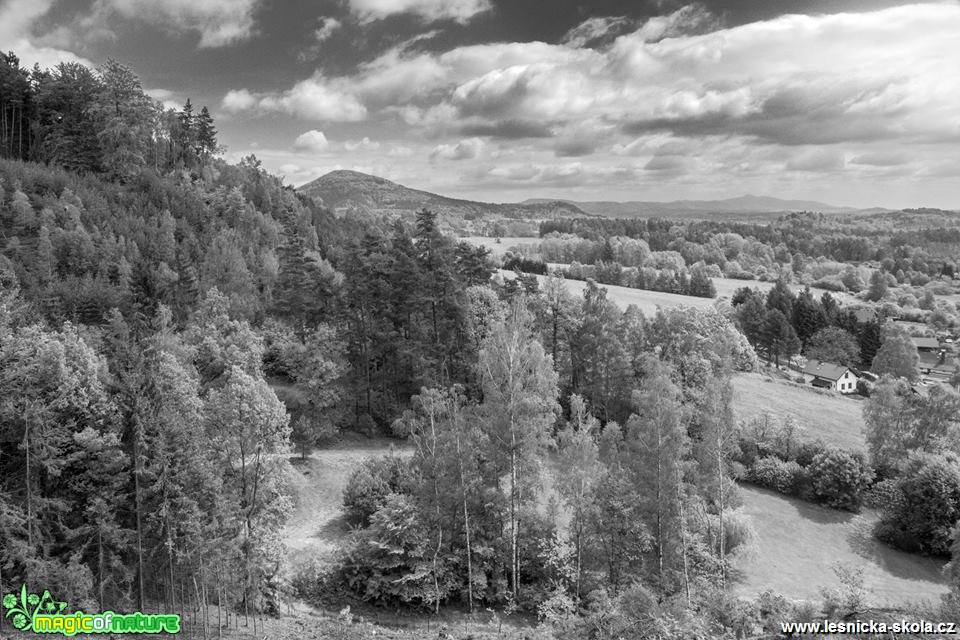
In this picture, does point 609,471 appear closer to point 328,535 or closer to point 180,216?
point 328,535

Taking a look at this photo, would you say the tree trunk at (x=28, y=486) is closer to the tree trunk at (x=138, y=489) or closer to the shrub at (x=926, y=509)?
the tree trunk at (x=138, y=489)

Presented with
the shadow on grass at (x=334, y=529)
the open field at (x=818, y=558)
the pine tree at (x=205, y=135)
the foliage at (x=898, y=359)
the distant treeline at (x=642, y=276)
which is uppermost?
the pine tree at (x=205, y=135)

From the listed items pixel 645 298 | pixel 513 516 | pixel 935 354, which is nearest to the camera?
pixel 513 516

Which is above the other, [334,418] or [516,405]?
[516,405]

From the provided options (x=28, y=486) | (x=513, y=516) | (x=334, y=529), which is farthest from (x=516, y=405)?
(x=28, y=486)

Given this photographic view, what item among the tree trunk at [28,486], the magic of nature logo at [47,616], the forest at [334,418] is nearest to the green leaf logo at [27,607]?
the magic of nature logo at [47,616]

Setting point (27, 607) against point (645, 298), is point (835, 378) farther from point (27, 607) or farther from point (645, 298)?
point (27, 607)
